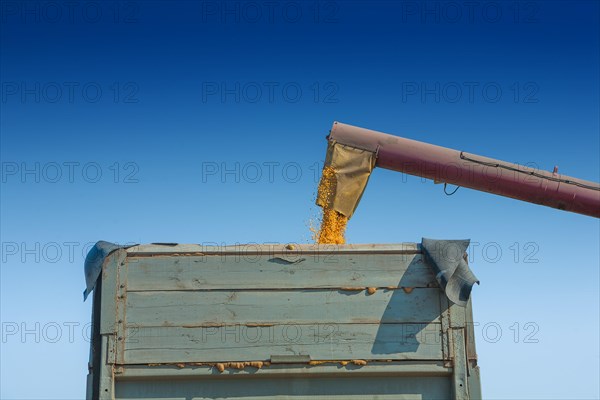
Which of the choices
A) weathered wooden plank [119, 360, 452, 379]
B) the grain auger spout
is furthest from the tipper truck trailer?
the grain auger spout

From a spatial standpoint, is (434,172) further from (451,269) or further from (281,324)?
(281,324)

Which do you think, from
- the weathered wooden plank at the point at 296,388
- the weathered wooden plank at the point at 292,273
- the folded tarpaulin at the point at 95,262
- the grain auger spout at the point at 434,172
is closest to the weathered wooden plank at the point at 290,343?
the weathered wooden plank at the point at 296,388

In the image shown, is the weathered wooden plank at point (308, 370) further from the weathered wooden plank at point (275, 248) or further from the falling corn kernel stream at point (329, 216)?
the falling corn kernel stream at point (329, 216)

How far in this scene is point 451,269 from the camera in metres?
4.23

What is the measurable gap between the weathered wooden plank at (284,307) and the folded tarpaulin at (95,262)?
31 centimetres

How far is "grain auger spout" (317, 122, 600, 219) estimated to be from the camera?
671 cm

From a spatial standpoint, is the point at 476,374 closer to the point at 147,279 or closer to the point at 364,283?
the point at 364,283

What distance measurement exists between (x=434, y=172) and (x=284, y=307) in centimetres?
310

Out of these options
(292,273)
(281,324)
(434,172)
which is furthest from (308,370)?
(434,172)

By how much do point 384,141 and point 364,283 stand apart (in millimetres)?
2697

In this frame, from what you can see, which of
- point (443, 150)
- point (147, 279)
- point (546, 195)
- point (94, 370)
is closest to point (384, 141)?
point (443, 150)

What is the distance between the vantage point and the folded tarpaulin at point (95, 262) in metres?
4.40

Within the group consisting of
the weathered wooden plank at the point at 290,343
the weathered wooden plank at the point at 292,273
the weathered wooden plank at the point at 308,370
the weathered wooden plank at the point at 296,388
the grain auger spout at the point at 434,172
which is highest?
the grain auger spout at the point at 434,172

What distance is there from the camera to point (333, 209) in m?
6.57
